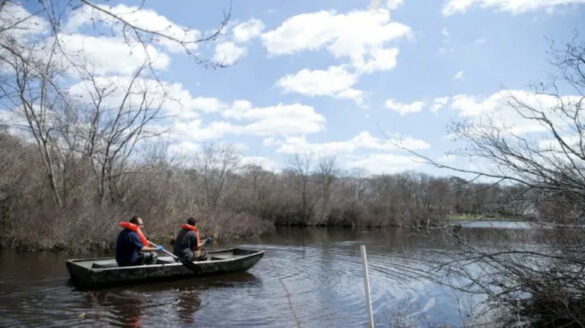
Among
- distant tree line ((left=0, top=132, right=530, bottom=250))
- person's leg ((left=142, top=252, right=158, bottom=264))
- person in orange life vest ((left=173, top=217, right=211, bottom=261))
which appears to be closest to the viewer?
distant tree line ((left=0, top=132, right=530, bottom=250))

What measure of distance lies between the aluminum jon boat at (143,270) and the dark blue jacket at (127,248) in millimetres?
313

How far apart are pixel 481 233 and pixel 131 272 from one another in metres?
8.27

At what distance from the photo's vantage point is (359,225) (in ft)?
164

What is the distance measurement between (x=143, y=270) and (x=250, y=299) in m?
2.99

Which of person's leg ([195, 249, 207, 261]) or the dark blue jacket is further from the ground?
the dark blue jacket

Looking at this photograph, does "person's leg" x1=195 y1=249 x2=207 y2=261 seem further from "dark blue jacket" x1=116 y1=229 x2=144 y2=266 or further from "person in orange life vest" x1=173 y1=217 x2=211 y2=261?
"dark blue jacket" x1=116 y1=229 x2=144 y2=266

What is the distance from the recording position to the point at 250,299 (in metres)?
10.8

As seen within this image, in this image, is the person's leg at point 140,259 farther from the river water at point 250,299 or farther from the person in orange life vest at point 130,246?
the river water at point 250,299

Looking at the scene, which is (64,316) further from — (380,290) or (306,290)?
(380,290)

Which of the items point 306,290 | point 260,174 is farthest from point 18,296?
point 260,174

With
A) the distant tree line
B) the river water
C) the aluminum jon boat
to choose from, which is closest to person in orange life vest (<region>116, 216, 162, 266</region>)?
the aluminum jon boat

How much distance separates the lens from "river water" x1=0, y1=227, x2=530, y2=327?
8688 millimetres

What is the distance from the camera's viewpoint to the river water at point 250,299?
8.69m

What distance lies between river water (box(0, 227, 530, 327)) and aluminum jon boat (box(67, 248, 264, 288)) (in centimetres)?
22
